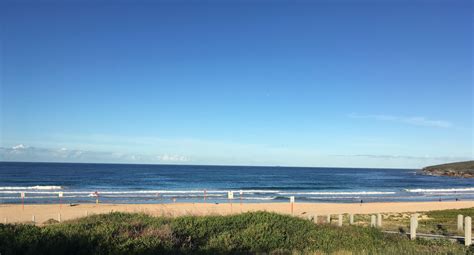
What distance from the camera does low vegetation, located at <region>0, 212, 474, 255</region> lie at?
8594 millimetres

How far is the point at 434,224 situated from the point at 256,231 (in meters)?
10.4

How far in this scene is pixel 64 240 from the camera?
884 centimetres

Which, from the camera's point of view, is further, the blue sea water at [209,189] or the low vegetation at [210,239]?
the blue sea water at [209,189]

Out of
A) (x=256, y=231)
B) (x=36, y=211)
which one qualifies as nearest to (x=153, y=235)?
(x=256, y=231)

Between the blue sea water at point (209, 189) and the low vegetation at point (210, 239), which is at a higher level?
the low vegetation at point (210, 239)

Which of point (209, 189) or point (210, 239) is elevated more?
point (210, 239)

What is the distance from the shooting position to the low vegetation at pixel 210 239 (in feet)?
28.2

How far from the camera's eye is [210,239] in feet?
33.6

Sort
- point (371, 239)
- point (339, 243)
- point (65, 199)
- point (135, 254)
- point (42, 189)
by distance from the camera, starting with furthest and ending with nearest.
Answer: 1. point (42, 189)
2. point (65, 199)
3. point (371, 239)
4. point (339, 243)
5. point (135, 254)

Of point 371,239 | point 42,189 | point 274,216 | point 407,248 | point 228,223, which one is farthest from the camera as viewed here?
point 42,189

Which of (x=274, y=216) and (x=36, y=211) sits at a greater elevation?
(x=274, y=216)

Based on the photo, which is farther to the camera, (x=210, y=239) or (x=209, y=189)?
(x=209, y=189)

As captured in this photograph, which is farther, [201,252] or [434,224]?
[434,224]

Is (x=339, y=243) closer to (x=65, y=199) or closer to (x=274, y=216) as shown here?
(x=274, y=216)
